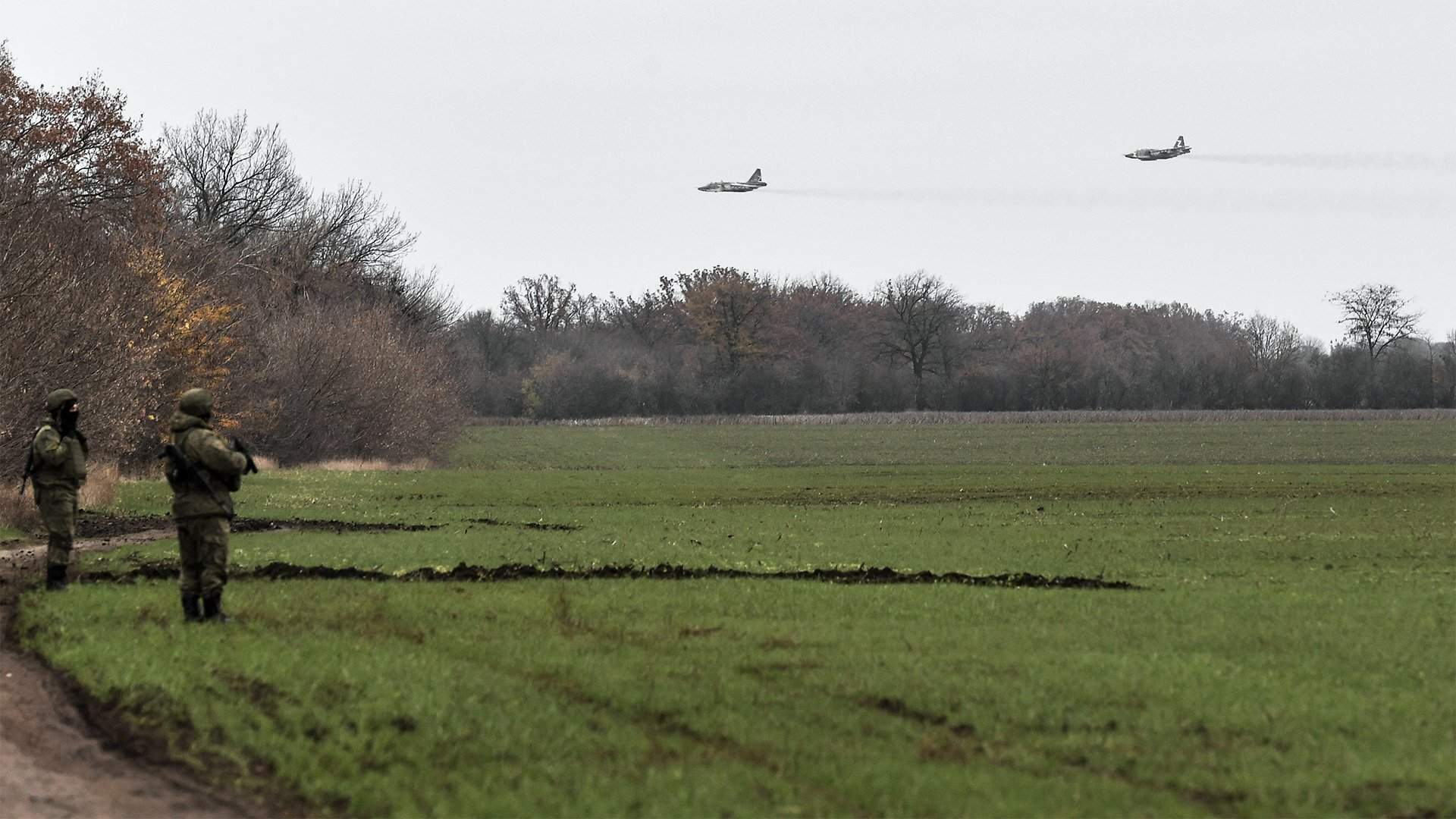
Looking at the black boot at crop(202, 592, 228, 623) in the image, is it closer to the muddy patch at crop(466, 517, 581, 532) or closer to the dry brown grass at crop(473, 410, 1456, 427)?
the muddy patch at crop(466, 517, 581, 532)

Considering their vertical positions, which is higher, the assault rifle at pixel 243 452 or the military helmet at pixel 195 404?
the military helmet at pixel 195 404

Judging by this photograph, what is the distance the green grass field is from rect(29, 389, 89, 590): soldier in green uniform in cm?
94

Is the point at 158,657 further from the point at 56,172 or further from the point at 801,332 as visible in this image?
the point at 801,332

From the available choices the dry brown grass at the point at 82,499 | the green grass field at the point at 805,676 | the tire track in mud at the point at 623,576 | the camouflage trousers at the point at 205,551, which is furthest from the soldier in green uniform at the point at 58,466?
the dry brown grass at the point at 82,499

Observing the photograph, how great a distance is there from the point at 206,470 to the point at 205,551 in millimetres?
830

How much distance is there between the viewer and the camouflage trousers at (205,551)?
15508 mm

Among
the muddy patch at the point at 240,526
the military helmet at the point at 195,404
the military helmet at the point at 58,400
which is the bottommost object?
the muddy patch at the point at 240,526

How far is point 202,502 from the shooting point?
1539 centimetres

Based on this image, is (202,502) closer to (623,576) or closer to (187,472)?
(187,472)

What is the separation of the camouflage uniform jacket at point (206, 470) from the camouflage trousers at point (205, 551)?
120 mm

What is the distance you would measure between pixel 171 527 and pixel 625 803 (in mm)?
24610

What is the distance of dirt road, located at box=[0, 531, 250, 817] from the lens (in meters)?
9.42

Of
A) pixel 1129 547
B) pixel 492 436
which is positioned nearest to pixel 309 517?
pixel 1129 547

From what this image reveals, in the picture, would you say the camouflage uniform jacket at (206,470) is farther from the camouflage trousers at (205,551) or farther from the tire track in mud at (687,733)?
the tire track in mud at (687,733)
